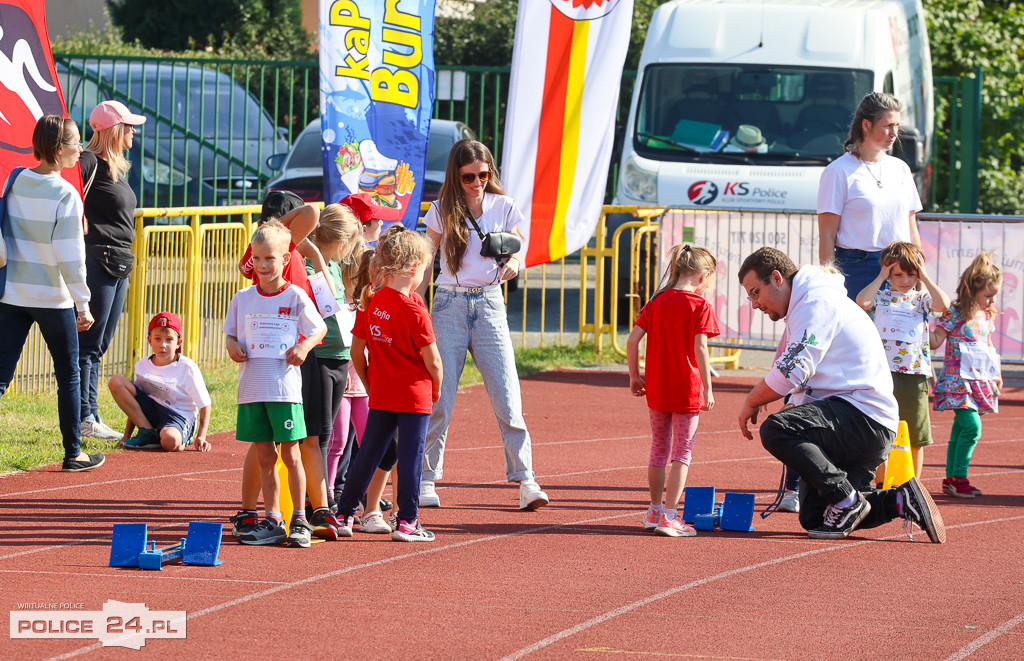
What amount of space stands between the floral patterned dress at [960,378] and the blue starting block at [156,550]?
4.28 meters

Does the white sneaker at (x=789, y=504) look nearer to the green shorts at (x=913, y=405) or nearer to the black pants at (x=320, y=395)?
the green shorts at (x=913, y=405)

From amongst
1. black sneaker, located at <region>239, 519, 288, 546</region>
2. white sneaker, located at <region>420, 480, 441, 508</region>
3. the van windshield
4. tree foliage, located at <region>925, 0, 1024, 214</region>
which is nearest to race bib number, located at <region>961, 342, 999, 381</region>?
white sneaker, located at <region>420, 480, 441, 508</region>

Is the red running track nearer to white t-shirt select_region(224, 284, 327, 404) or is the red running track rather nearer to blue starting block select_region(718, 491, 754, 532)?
blue starting block select_region(718, 491, 754, 532)

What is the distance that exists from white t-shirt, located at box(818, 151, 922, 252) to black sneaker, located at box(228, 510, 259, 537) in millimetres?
3481

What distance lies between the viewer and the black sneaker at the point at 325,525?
21.3ft

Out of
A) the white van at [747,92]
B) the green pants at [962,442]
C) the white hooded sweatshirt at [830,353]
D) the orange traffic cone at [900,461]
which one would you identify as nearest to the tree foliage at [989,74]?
the white van at [747,92]

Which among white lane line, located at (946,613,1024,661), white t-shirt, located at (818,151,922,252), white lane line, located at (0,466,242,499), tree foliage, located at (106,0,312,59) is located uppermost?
tree foliage, located at (106,0,312,59)

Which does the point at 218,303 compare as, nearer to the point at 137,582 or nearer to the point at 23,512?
the point at 23,512

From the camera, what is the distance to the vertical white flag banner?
8922mm

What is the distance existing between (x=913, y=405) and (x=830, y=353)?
1.17m

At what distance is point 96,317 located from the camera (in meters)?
8.74

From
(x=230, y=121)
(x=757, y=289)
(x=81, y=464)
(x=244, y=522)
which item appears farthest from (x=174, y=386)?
(x=230, y=121)

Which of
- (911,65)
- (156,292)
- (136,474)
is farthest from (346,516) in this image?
(911,65)

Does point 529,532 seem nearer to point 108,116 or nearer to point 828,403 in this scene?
point 828,403
